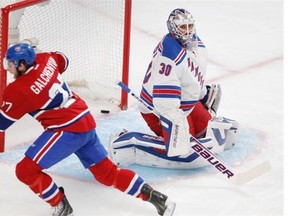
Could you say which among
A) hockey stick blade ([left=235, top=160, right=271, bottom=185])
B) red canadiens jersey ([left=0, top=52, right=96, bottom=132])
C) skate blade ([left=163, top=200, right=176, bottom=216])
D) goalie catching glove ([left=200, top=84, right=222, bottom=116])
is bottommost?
hockey stick blade ([left=235, top=160, right=271, bottom=185])

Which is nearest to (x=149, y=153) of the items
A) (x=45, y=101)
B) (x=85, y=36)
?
(x=45, y=101)

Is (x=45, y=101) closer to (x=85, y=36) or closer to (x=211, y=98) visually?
(x=211, y=98)

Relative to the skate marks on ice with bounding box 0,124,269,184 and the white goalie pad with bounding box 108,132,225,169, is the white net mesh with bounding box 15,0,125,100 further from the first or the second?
the white goalie pad with bounding box 108,132,225,169

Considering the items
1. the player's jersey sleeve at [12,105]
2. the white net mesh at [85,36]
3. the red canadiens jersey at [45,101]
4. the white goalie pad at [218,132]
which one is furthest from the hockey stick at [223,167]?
the white net mesh at [85,36]

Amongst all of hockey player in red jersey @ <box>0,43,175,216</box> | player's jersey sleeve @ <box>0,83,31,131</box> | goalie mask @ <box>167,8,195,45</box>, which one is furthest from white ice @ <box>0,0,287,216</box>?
goalie mask @ <box>167,8,195,45</box>

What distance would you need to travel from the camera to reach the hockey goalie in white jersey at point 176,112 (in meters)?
3.45

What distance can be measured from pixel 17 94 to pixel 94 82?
4.86 feet

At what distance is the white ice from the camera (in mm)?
3342

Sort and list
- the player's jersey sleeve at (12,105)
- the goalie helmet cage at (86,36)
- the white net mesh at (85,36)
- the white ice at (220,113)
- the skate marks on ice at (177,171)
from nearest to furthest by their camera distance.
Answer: the player's jersey sleeve at (12,105) < the white ice at (220,113) < the skate marks on ice at (177,171) < the goalie helmet cage at (86,36) < the white net mesh at (85,36)

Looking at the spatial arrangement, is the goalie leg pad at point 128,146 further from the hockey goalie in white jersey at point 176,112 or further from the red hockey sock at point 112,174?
the red hockey sock at point 112,174

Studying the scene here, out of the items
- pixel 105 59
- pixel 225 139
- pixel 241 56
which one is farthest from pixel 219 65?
pixel 225 139

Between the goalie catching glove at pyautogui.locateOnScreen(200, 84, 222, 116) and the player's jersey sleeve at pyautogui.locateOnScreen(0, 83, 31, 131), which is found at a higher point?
the player's jersey sleeve at pyautogui.locateOnScreen(0, 83, 31, 131)

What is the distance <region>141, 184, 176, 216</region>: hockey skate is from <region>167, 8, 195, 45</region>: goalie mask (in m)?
0.65

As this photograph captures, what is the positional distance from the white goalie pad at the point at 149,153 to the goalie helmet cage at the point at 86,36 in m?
0.65
